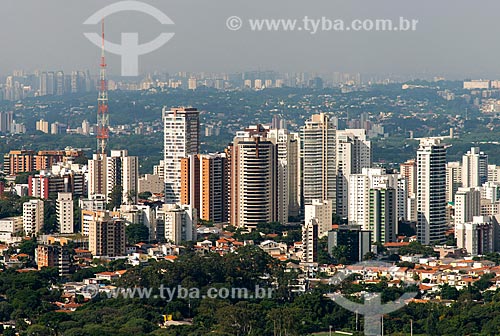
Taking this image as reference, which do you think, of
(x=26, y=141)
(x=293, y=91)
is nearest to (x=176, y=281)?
(x=26, y=141)

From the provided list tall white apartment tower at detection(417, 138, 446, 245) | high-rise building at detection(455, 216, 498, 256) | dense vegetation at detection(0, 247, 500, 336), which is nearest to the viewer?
dense vegetation at detection(0, 247, 500, 336)

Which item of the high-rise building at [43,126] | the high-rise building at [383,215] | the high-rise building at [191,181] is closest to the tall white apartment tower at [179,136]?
the high-rise building at [191,181]

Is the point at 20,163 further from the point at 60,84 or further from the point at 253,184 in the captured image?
the point at 60,84

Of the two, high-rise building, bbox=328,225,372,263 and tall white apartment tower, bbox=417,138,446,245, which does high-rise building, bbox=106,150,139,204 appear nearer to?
tall white apartment tower, bbox=417,138,446,245

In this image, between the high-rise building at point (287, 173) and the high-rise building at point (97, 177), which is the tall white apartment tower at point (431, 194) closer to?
the high-rise building at point (287, 173)

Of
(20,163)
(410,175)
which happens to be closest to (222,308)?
(410,175)

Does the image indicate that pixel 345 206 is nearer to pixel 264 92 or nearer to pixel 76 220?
pixel 76 220

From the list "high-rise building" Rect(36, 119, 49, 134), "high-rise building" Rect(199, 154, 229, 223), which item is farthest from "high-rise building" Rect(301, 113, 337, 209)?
"high-rise building" Rect(36, 119, 49, 134)
